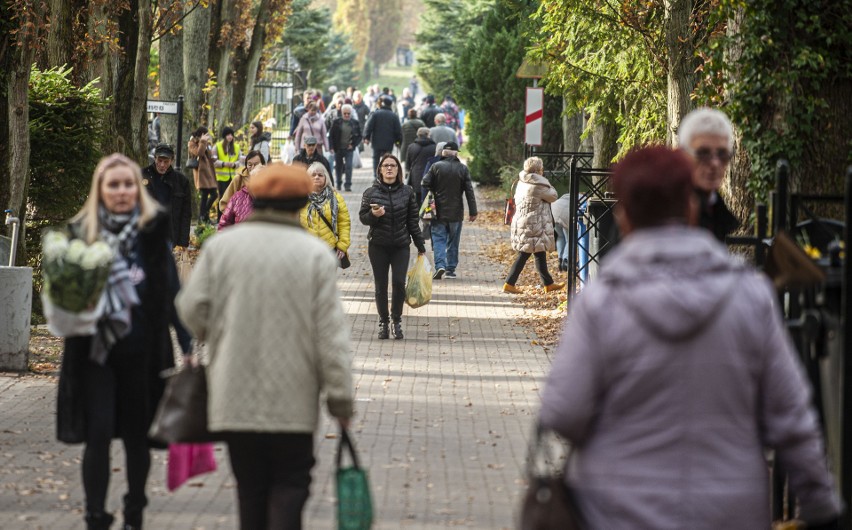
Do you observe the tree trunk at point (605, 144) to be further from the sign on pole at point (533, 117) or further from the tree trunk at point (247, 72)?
the tree trunk at point (247, 72)

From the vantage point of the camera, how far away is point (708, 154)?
18.7ft

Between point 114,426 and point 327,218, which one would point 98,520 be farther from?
point 327,218

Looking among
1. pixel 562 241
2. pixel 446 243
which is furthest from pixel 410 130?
pixel 562 241

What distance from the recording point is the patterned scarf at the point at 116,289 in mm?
5941

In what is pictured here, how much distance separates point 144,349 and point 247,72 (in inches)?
1005


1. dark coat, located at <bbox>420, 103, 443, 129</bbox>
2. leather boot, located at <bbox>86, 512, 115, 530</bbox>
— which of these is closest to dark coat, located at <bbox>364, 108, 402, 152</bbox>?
dark coat, located at <bbox>420, 103, 443, 129</bbox>

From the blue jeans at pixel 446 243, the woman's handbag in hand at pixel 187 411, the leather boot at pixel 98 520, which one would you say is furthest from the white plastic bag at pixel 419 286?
the woman's handbag in hand at pixel 187 411

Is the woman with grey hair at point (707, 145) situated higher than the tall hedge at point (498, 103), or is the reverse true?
the tall hedge at point (498, 103)

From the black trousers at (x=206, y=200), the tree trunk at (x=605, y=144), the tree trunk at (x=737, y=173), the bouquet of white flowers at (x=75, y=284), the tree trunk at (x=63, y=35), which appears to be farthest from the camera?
the black trousers at (x=206, y=200)

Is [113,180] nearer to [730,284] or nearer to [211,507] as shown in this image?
[211,507]

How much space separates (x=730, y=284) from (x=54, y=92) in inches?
475

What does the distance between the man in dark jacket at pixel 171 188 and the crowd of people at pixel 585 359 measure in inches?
318

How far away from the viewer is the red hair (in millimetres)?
3617

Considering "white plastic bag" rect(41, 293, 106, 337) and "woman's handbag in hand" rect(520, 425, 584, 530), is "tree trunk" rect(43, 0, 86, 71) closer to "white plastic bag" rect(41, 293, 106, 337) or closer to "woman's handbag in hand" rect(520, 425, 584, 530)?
"white plastic bag" rect(41, 293, 106, 337)
